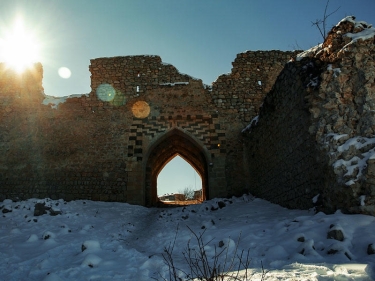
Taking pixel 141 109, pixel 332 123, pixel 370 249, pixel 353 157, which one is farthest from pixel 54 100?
pixel 370 249

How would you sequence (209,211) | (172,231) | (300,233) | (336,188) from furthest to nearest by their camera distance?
1. (209,211)
2. (172,231)
3. (336,188)
4. (300,233)

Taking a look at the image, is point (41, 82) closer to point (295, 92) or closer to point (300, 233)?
point (295, 92)

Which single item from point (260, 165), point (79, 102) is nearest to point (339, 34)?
point (260, 165)

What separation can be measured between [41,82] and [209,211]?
8.13m

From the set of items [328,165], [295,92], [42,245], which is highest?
[295,92]

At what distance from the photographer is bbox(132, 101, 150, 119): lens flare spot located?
11000 mm

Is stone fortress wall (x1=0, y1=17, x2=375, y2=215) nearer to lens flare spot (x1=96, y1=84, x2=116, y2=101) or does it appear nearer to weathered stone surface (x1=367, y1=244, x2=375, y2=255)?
Result: lens flare spot (x1=96, y1=84, x2=116, y2=101)

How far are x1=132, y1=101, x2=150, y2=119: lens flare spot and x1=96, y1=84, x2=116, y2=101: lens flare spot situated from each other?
95 centimetres

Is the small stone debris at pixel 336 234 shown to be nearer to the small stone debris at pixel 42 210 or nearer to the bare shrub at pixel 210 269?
the bare shrub at pixel 210 269

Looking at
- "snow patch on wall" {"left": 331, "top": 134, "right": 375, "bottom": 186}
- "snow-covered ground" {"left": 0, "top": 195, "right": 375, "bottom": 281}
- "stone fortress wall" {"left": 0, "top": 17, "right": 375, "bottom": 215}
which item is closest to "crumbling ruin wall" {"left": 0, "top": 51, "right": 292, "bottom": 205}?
"stone fortress wall" {"left": 0, "top": 17, "right": 375, "bottom": 215}

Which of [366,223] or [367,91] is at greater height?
[367,91]

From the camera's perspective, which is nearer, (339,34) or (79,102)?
(339,34)

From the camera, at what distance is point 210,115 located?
11008mm

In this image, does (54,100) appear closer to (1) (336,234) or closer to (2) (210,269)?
(2) (210,269)
